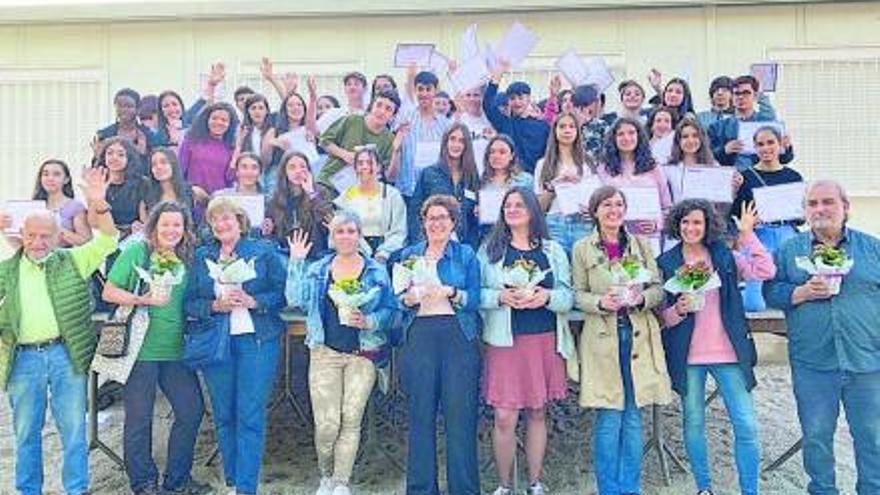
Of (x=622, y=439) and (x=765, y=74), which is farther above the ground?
(x=765, y=74)

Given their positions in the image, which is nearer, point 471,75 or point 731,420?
point 731,420

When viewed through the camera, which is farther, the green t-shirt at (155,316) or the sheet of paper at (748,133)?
the sheet of paper at (748,133)

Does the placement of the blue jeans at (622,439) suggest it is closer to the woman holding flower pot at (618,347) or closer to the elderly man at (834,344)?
the woman holding flower pot at (618,347)

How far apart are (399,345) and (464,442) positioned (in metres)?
0.75

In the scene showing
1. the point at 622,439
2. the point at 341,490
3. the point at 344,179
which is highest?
the point at 344,179

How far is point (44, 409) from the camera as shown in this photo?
536 cm

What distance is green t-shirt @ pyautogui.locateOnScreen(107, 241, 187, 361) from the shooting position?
5.43 metres

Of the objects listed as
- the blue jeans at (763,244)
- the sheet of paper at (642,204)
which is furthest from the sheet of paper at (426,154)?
the blue jeans at (763,244)

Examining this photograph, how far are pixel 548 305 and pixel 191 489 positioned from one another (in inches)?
106

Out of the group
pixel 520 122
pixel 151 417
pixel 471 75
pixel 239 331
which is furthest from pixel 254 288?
pixel 520 122

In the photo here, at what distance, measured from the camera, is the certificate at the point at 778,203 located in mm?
6047

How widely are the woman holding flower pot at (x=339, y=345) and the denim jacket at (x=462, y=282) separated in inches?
9.0

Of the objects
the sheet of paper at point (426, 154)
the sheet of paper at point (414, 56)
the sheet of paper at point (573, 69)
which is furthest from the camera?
the sheet of paper at point (573, 69)

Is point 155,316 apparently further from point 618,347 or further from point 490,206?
point 618,347
